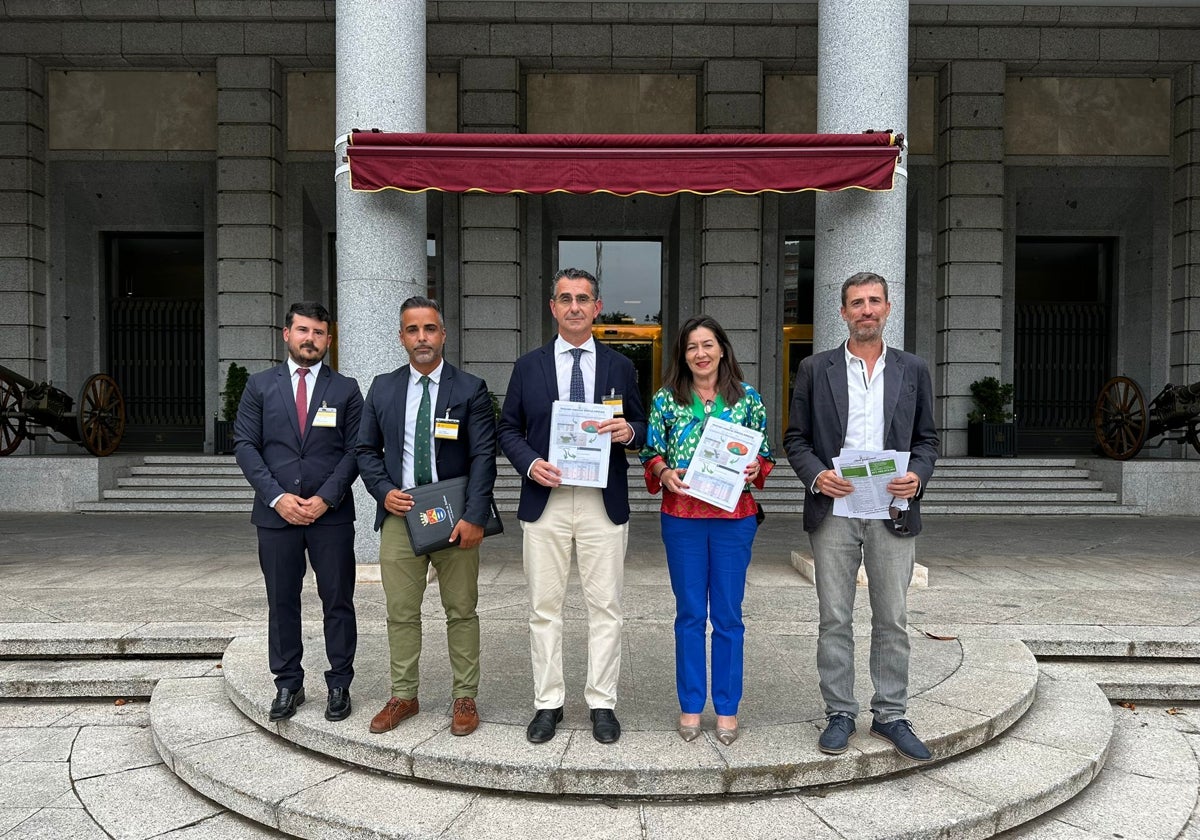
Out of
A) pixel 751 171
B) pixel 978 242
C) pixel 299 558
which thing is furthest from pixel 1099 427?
pixel 299 558

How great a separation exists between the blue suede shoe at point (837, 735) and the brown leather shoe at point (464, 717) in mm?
1606

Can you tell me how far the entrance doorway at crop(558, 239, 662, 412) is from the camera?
16156 millimetres

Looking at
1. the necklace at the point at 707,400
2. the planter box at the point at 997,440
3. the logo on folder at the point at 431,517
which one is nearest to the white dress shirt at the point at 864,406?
the necklace at the point at 707,400

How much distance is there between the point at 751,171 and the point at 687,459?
3895 mm

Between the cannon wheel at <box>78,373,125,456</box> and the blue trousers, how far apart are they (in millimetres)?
11334

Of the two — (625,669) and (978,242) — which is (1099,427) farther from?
(625,669)

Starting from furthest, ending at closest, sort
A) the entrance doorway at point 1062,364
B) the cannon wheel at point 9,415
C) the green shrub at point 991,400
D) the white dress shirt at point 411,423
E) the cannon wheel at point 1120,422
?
the entrance doorway at point 1062,364
the green shrub at point 991,400
the cannon wheel at point 1120,422
the cannon wheel at point 9,415
the white dress shirt at point 411,423

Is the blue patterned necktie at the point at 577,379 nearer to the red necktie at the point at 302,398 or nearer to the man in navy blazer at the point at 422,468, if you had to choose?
the man in navy blazer at the point at 422,468

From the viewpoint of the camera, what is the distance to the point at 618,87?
1502cm

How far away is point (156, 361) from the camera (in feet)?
52.3

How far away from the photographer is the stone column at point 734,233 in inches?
572

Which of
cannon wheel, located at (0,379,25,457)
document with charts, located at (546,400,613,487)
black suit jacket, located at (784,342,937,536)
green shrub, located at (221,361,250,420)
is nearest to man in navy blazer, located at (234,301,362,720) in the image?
document with charts, located at (546,400,613,487)

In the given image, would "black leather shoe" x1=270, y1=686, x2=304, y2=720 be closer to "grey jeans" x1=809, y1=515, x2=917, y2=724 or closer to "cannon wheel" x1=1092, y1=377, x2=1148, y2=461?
"grey jeans" x1=809, y1=515, x2=917, y2=724

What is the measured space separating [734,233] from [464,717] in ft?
39.5
